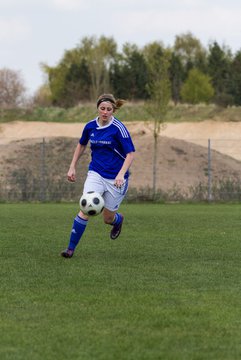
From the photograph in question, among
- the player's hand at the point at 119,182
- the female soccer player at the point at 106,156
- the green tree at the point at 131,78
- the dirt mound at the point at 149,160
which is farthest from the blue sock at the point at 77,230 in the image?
the green tree at the point at 131,78

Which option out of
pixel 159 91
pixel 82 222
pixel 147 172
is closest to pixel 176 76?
pixel 147 172

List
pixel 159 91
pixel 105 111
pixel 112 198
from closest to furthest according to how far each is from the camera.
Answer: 1. pixel 105 111
2. pixel 112 198
3. pixel 159 91

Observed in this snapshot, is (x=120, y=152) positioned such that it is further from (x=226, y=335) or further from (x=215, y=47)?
(x=215, y=47)

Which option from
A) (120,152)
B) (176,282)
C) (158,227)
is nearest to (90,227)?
(158,227)

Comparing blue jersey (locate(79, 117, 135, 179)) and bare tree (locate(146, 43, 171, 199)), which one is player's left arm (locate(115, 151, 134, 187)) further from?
bare tree (locate(146, 43, 171, 199))

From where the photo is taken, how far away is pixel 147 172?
35.5 meters

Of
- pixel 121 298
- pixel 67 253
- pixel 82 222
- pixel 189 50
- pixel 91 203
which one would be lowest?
pixel 121 298

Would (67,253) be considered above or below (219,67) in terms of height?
below

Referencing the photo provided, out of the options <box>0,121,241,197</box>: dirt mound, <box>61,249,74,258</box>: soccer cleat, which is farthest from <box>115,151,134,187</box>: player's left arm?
Result: <box>0,121,241,197</box>: dirt mound

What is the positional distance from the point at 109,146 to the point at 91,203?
734mm

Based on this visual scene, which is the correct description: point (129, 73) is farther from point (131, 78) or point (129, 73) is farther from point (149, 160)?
point (149, 160)

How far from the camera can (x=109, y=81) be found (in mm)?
66125

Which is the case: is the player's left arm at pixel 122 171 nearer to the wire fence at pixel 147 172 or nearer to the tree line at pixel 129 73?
the wire fence at pixel 147 172

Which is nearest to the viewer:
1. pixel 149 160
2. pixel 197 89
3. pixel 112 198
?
pixel 112 198
